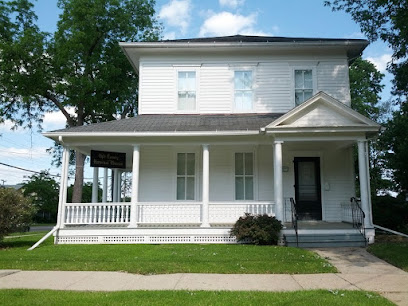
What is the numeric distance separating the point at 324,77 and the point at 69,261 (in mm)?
11431

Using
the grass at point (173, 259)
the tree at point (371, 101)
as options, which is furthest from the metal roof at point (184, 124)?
the tree at point (371, 101)

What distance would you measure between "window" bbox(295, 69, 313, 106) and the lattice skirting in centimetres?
648

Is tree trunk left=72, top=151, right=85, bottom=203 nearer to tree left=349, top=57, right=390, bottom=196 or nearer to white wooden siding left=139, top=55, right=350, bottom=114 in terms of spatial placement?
white wooden siding left=139, top=55, right=350, bottom=114

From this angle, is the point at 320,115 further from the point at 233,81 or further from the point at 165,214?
the point at 165,214

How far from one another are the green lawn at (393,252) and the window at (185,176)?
6.41 m

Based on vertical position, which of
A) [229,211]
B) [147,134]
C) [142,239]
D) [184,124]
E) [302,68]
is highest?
[302,68]

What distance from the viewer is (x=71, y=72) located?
22.2 metres

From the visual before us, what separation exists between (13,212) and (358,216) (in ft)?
36.8

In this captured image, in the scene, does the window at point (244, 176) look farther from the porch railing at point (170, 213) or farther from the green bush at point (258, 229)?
the green bush at point (258, 229)

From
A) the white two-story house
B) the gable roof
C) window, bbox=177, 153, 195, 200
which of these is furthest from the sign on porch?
the gable roof

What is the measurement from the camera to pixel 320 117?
37.0ft

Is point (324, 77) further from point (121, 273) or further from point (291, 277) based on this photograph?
point (121, 273)

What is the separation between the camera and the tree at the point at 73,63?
20969mm

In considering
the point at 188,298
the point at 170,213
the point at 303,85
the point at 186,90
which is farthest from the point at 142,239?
the point at 303,85
